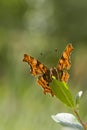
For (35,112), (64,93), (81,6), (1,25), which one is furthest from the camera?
(81,6)

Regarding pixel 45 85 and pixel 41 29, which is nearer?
pixel 45 85

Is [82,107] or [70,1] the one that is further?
[70,1]

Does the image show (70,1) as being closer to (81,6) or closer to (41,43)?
(81,6)

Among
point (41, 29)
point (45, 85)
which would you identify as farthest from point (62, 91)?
point (41, 29)

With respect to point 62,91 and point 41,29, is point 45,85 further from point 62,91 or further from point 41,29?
point 41,29

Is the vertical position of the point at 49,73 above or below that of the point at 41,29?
below

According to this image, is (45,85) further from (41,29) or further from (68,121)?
(41,29)

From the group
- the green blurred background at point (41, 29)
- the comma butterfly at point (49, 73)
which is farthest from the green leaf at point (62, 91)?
the green blurred background at point (41, 29)

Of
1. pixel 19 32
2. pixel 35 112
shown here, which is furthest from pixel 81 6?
pixel 35 112
